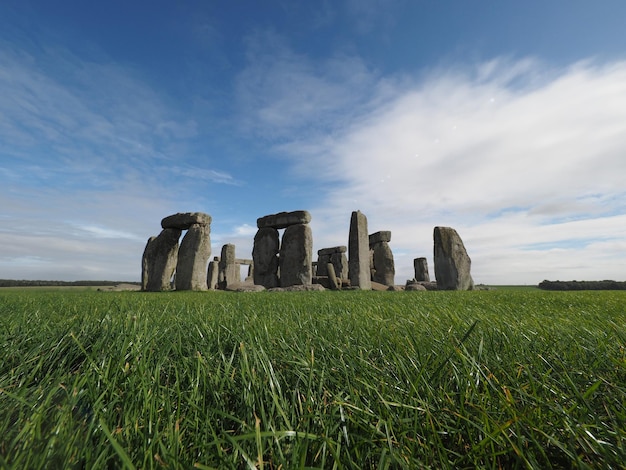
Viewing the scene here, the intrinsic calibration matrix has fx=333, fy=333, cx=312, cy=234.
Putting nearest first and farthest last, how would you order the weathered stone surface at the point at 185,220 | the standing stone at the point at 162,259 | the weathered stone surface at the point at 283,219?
the weathered stone surface at the point at 185,220 → the standing stone at the point at 162,259 → the weathered stone surface at the point at 283,219

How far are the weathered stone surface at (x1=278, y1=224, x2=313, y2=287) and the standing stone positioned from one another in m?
4.74

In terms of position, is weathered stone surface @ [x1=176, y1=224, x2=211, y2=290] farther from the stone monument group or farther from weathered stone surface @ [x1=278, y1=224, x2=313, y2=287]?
weathered stone surface @ [x1=278, y1=224, x2=313, y2=287]

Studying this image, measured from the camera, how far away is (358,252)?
14.7 metres

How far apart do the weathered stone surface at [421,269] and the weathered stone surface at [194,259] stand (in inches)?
633

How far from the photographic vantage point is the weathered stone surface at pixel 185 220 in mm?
12922

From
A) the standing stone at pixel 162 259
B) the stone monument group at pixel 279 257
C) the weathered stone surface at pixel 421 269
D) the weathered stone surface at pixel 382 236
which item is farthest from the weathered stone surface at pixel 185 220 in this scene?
the weathered stone surface at pixel 421 269

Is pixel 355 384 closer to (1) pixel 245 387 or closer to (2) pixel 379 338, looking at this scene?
(1) pixel 245 387

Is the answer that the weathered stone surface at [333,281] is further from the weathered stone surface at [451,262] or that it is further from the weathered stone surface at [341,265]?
the weathered stone surface at [341,265]

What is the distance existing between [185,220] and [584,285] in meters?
23.2

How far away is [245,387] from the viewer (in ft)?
3.59

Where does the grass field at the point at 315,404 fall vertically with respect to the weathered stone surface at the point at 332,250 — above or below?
below

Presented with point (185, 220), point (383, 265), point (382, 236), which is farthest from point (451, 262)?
point (185, 220)

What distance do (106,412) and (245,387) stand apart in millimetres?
395

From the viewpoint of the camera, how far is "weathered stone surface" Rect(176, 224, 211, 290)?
1214 cm
